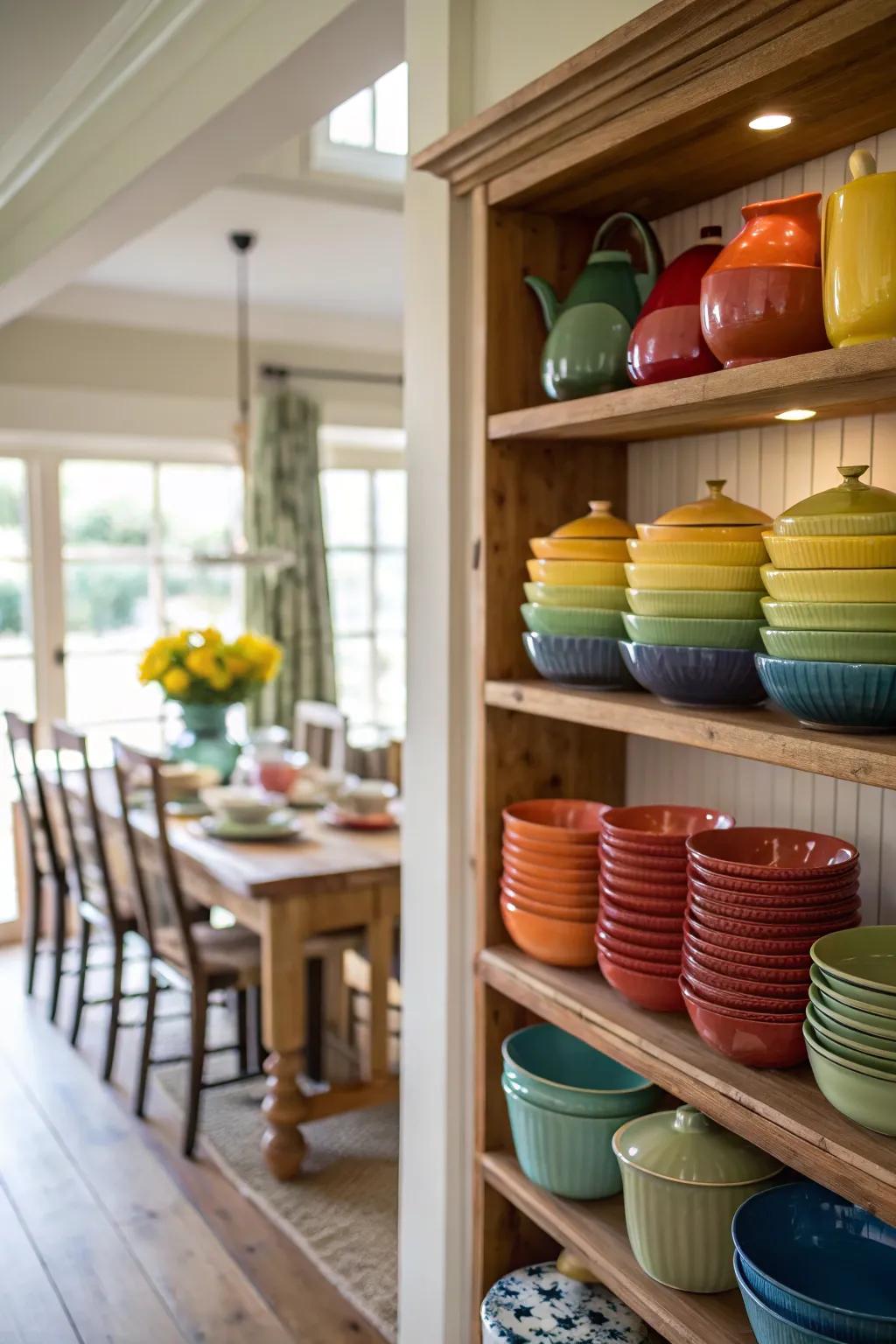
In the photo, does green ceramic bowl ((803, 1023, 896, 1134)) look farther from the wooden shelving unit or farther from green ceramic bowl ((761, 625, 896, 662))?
green ceramic bowl ((761, 625, 896, 662))

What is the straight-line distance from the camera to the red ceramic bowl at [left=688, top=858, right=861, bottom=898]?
121 centimetres

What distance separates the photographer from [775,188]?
1.40 m

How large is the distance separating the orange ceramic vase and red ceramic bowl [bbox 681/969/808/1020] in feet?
2.10

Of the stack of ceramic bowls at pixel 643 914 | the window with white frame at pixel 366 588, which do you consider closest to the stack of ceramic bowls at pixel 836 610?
the stack of ceramic bowls at pixel 643 914

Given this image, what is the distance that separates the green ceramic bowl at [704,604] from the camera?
1274 millimetres

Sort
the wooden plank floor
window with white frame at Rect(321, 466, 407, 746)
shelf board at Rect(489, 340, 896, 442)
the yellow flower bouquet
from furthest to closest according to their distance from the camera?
window with white frame at Rect(321, 466, 407, 746)
the yellow flower bouquet
the wooden plank floor
shelf board at Rect(489, 340, 896, 442)

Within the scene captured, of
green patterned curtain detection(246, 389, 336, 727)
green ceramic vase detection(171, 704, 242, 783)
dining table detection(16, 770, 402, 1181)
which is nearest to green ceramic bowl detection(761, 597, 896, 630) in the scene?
dining table detection(16, 770, 402, 1181)

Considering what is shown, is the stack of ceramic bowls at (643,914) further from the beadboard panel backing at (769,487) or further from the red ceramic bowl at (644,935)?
the beadboard panel backing at (769,487)

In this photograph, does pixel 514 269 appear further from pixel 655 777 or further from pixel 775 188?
pixel 655 777

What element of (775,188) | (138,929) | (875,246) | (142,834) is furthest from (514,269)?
(138,929)

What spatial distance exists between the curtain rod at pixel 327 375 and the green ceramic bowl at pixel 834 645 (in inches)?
164

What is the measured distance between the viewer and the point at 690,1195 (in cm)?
132

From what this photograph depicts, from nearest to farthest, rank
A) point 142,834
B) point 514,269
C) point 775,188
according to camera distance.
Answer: point 775,188 < point 514,269 < point 142,834

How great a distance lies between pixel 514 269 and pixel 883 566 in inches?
28.0
